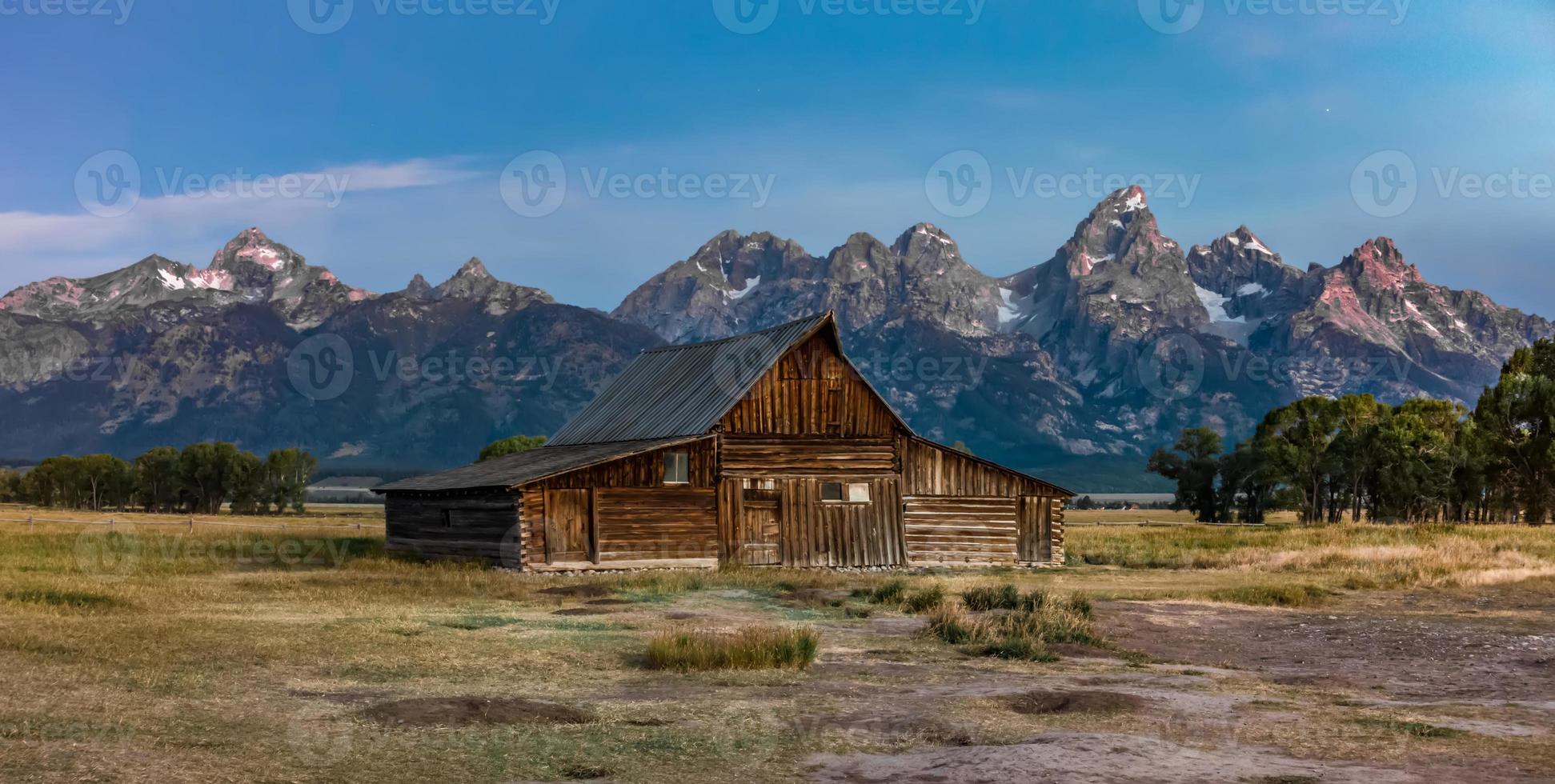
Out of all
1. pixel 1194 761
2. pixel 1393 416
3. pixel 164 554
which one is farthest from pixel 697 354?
pixel 1393 416

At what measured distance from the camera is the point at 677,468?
4203cm

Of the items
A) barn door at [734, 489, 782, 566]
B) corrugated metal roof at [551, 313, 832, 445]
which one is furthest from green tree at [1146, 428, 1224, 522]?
barn door at [734, 489, 782, 566]

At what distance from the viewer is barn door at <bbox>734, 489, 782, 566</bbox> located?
42.7m

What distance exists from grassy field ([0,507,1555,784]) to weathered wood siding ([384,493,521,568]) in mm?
4160

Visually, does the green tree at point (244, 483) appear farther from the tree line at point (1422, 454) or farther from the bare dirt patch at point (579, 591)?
the bare dirt patch at point (579, 591)

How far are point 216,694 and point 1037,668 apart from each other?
10.5 metres

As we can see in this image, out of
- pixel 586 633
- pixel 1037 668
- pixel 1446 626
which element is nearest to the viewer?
pixel 1037 668

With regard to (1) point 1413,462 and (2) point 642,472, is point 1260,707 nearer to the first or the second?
(2) point 642,472

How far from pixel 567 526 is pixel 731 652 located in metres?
21.5

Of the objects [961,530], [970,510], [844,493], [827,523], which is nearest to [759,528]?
[827,523]

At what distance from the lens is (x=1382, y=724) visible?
14562mm

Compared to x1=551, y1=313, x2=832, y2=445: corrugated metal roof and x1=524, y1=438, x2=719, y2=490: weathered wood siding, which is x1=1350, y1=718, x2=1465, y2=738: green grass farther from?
x1=551, y1=313, x2=832, y2=445: corrugated metal roof

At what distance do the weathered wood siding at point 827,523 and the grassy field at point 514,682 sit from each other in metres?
7.48

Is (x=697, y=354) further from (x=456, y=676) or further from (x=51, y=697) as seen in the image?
(x=51, y=697)
